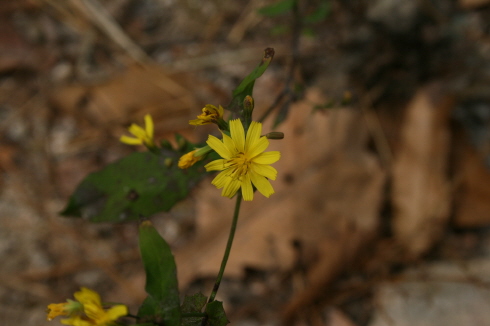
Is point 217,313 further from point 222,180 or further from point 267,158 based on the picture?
point 267,158

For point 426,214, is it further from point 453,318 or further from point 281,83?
point 281,83

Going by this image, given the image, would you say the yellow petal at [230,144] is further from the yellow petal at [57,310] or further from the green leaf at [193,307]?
the yellow petal at [57,310]

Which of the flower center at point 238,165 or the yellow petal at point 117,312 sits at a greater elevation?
the flower center at point 238,165

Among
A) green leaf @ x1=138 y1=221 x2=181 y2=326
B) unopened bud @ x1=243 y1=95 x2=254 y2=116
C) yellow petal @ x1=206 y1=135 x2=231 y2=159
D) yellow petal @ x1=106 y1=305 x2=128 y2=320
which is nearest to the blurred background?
unopened bud @ x1=243 y1=95 x2=254 y2=116

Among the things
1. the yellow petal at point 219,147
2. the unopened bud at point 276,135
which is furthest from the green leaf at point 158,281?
the unopened bud at point 276,135

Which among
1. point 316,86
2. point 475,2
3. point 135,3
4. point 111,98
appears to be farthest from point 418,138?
point 135,3

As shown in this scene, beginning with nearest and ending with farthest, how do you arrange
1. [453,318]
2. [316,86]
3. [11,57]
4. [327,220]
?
[453,318] → [327,220] → [316,86] → [11,57]
